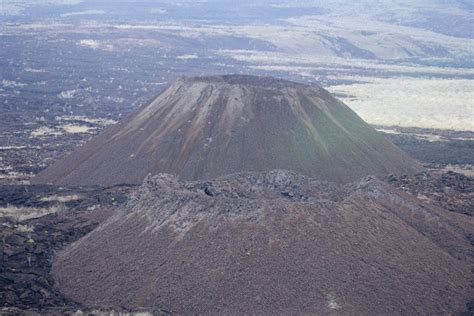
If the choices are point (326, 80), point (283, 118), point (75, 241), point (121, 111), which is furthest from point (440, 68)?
point (75, 241)

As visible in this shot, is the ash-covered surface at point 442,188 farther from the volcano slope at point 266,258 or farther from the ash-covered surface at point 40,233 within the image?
the ash-covered surface at point 40,233

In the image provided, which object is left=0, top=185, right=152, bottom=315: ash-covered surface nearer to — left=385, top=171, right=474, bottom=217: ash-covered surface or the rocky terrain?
the rocky terrain

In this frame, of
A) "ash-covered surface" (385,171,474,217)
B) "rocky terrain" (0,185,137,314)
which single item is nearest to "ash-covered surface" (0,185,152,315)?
"rocky terrain" (0,185,137,314)

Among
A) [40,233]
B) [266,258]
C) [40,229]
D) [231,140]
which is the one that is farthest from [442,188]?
[40,233]

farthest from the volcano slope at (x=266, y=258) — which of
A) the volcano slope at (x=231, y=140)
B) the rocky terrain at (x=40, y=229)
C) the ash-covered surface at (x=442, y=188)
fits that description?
the volcano slope at (x=231, y=140)

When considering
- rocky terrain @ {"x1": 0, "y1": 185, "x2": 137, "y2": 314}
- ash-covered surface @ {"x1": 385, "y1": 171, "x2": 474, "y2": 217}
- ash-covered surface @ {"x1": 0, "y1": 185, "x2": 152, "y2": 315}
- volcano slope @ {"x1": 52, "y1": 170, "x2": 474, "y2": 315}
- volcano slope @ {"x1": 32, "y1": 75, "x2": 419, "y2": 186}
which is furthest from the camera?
volcano slope @ {"x1": 32, "y1": 75, "x2": 419, "y2": 186}

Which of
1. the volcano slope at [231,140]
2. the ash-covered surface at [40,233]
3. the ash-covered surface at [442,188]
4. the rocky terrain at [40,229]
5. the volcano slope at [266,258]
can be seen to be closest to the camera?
the volcano slope at [266,258]
